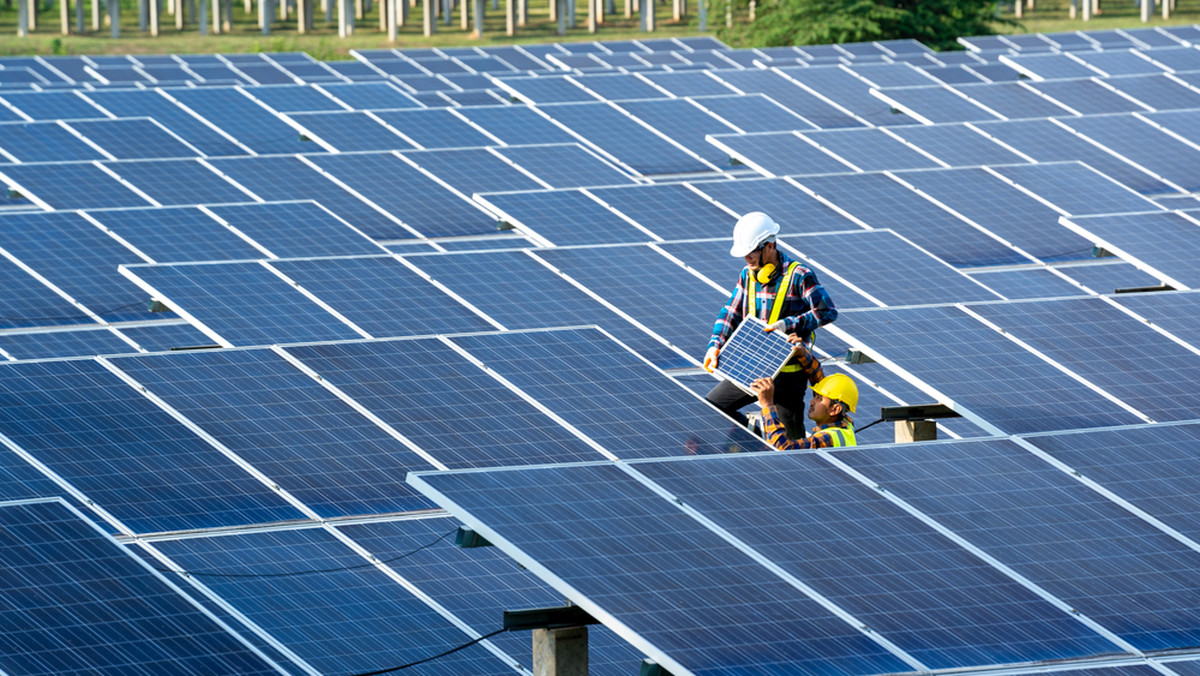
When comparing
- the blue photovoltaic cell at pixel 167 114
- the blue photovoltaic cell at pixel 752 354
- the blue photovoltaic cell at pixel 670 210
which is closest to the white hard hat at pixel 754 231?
the blue photovoltaic cell at pixel 752 354

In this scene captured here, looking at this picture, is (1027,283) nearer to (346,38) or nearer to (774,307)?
(774,307)

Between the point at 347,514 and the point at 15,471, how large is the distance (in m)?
2.22

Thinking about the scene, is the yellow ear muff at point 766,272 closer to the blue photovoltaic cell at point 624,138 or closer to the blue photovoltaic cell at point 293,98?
the blue photovoltaic cell at point 624,138

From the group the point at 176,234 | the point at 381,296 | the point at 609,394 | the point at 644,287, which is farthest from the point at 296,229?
the point at 609,394

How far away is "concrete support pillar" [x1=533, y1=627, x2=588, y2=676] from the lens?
29.2 feet

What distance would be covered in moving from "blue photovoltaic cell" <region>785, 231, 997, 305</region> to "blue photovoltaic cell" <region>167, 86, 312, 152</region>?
45.7 ft

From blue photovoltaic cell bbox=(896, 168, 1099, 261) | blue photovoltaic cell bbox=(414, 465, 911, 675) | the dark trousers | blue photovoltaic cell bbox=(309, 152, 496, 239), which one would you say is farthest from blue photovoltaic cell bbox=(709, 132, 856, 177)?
blue photovoltaic cell bbox=(414, 465, 911, 675)

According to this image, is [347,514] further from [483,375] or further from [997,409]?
[997,409]

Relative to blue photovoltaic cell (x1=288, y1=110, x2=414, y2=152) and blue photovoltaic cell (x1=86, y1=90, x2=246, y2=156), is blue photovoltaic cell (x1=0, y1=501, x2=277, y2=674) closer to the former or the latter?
blue photovoltaic cell (x1=288, y1=110, x2=414, y2=152)

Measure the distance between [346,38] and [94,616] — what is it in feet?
270

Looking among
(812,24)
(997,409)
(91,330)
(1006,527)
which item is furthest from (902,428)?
(812,24)

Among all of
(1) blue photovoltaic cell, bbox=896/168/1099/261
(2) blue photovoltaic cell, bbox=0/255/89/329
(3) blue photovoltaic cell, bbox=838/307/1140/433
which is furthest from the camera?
(1) blue photovoltaic cell, bbox=896/168/1099/261

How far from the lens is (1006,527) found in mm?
9758

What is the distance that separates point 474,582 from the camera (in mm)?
11438
